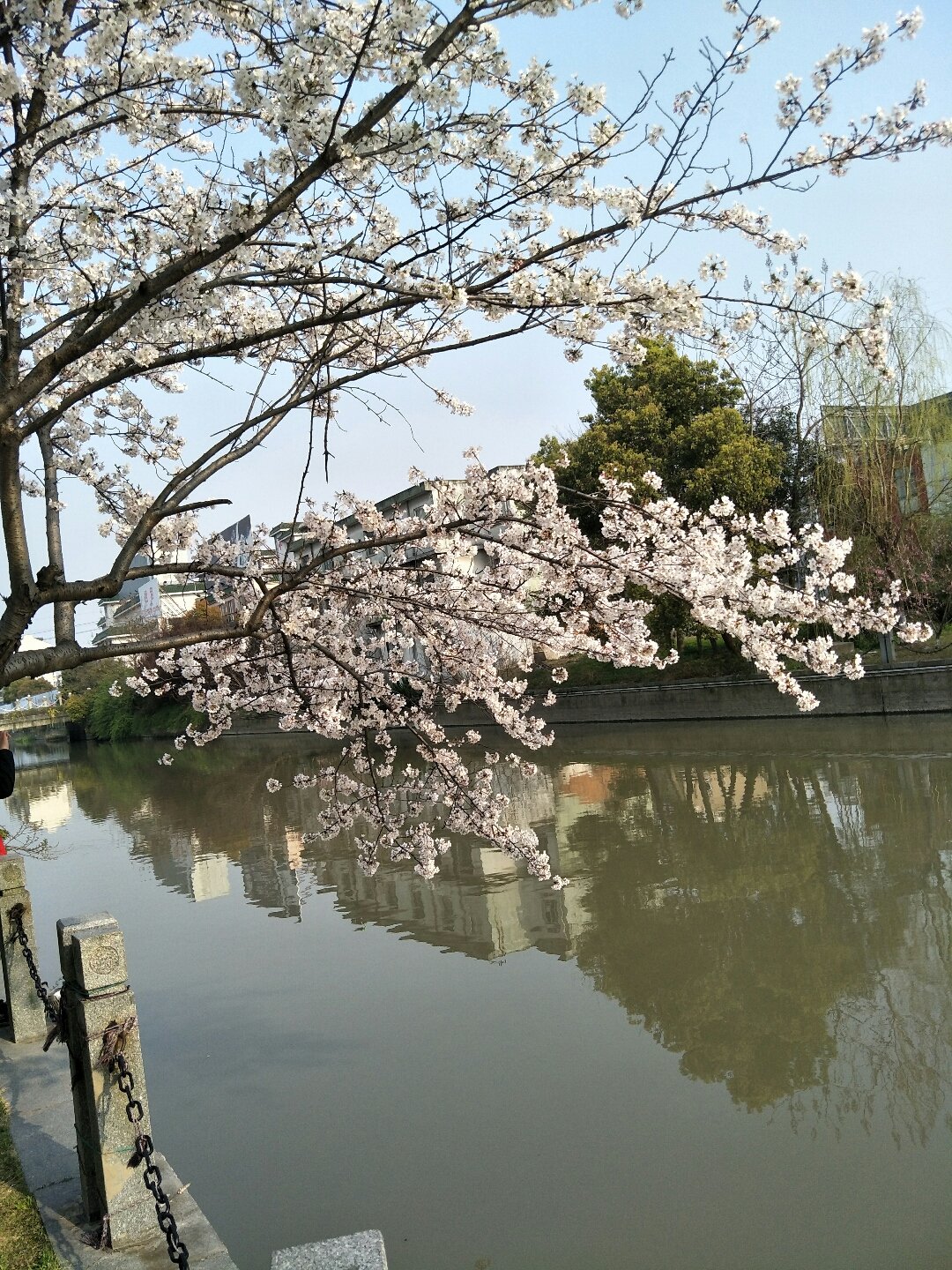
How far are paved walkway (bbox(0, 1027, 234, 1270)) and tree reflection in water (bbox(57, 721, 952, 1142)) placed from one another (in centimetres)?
294

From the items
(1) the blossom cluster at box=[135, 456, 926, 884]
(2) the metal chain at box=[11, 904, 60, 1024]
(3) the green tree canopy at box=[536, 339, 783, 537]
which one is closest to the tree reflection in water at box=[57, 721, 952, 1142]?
(1) the blossom cluster at box=[135, 456, 926, 884]

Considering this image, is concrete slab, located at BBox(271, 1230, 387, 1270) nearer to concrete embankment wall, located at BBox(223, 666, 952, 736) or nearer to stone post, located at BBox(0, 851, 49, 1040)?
stone post, located at BBox(0, 851, 49, 1040)

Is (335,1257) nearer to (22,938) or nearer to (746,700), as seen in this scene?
(22,938)

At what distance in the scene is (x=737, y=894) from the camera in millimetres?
8320

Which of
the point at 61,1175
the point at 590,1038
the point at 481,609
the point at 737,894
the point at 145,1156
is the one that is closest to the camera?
the point at 145,1156

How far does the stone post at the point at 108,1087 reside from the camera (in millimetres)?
3344

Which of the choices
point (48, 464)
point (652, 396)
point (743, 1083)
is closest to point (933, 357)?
point (652, 396)

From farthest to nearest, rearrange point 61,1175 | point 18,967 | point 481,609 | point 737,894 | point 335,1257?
point 737,894
point 18,967
point 481,609
point 61,1175
point 335,1257

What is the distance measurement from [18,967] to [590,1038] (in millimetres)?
3436

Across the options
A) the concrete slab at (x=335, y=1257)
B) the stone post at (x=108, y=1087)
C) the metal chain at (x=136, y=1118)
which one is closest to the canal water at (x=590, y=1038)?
the stone post at (x=108, y=1087)

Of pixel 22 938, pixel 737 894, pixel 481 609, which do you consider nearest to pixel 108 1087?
pixel 22 938

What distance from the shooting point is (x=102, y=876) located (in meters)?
13.8

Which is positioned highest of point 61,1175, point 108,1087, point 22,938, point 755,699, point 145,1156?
point 755,699

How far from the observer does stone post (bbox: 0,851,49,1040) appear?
5.36m
